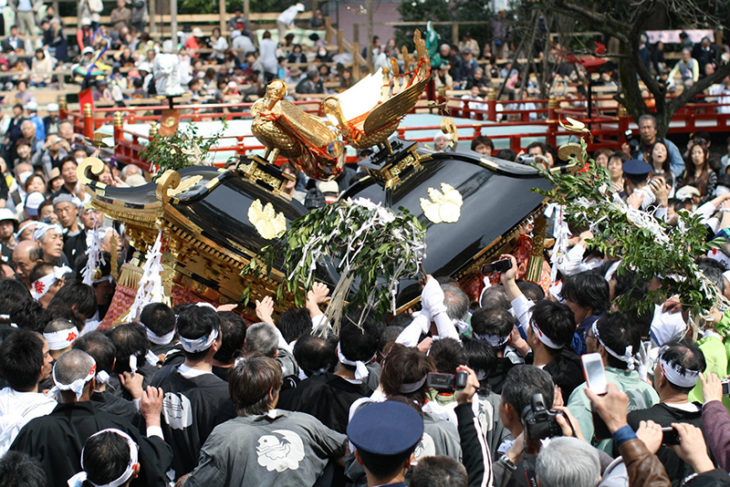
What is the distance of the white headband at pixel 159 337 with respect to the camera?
4.77 metres

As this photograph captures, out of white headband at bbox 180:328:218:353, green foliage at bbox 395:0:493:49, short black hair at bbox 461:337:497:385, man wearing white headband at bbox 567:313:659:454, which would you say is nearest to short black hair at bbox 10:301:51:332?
white headband at bbox 180:328:218:353

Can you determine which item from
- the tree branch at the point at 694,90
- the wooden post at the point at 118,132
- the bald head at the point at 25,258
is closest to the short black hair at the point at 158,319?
the bald head at the point at 25,258

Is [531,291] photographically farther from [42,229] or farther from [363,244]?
[42,229]

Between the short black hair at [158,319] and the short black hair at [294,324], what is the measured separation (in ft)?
2.14

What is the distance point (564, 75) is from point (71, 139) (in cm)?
1067

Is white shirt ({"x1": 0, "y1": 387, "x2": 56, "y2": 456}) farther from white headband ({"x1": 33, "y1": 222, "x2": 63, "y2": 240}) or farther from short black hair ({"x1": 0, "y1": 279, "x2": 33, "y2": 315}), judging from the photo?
white headband ({"x1": 33, "y1": 222, "x2": 63, "y2": 240})

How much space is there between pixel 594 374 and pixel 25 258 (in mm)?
5382

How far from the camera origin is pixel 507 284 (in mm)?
4992

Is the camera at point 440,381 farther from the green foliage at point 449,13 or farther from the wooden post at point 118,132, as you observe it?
the green foliage at point 449,13

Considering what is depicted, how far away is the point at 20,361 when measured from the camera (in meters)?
3.97

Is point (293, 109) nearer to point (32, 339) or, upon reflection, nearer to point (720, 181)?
point (32, 339)

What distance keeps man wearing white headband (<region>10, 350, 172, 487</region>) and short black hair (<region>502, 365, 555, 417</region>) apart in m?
1.31

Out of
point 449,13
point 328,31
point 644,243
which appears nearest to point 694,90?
point 644,243

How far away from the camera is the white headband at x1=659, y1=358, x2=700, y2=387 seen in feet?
11.5
